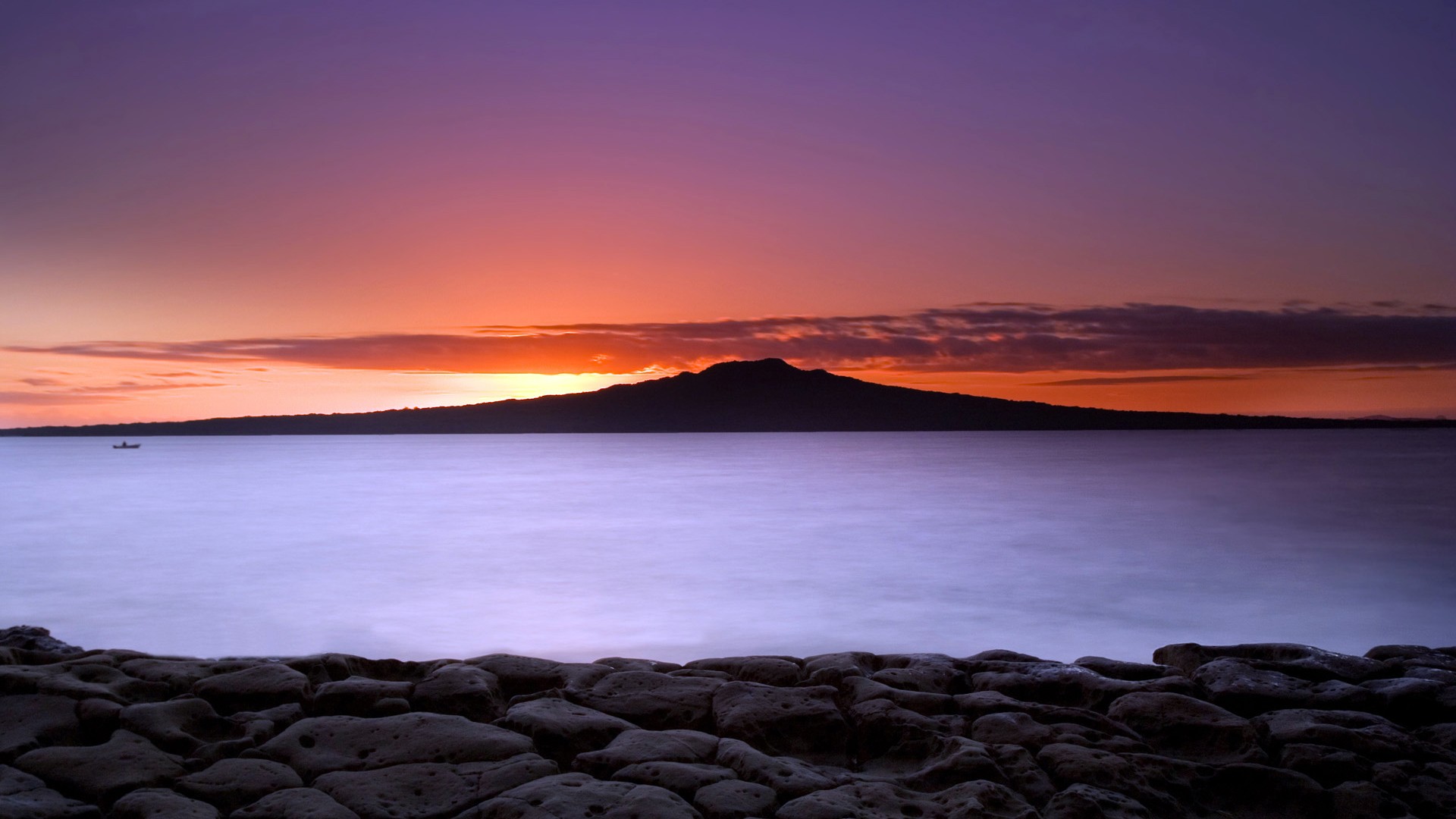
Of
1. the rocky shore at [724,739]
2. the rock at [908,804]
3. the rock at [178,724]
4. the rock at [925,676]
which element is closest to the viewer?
the rock at [908,804]

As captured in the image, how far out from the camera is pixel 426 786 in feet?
11.4

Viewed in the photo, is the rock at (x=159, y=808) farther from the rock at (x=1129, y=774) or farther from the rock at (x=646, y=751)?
the rock at (x=1129, y=774)

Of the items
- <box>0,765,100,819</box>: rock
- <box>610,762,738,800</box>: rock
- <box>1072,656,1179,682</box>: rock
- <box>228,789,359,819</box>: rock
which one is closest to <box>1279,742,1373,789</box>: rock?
<box>1072,656,1179,682</box>: rock

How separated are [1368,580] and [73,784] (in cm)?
1265

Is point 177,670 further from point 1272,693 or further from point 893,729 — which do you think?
point 1272,693

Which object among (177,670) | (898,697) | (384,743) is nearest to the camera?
(384,743)

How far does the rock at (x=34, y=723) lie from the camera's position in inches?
147

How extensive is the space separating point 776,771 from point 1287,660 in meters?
3.24

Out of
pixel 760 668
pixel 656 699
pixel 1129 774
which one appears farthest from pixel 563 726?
pixel 1129 774

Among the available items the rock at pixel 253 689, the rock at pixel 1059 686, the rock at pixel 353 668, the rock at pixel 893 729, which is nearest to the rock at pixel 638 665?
the rock at pixel 353 668

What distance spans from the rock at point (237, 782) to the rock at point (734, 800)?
141 centimetres

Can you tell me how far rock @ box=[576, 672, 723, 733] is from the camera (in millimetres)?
4273

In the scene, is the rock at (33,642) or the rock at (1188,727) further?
the rock at (33,642)

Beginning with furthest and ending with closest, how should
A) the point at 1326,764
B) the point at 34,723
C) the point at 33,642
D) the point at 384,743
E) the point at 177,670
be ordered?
1. the point at 33,642
2. the point at 177,670
3. the point at 34,723
4. the point at 384,743
5. the point at 1326,764
